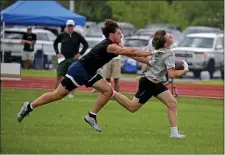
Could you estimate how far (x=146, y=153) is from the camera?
1237cm

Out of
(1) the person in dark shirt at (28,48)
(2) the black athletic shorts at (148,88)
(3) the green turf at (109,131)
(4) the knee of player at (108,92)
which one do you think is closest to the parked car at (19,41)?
(1) the person in dark shirt at (28,48)

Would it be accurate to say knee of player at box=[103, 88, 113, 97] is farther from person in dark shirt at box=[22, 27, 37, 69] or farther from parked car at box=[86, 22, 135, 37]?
parked car at box=[86, 22, 135, 37]

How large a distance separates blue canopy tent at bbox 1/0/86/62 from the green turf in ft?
38.7

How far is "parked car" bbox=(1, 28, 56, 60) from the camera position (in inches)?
1631

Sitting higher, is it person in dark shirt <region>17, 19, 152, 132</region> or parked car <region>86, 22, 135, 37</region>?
person in dark shirt <region>17, 19, 152, 132</region>

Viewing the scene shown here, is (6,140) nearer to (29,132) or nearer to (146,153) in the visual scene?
(29,132)

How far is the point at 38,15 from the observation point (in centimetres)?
3378

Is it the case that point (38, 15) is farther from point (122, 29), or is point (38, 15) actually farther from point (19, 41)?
point (122, 29)

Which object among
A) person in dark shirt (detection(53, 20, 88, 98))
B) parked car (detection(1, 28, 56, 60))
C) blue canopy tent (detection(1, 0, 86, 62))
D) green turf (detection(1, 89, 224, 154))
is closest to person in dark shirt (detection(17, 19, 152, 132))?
green turf (detection(1, 89, 224, 154))

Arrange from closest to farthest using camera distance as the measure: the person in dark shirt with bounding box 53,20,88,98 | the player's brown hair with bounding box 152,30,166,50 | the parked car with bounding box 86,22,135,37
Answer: the player's brown hair with bounding box 152,30,166,50, the person in dark shirt with bounding box 53,20,88,98, the parked car with bounding box 86,22,135,37

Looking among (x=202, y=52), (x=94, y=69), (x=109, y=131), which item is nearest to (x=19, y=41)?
(x=202, y=52)

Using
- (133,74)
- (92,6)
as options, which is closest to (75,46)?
(133,74)

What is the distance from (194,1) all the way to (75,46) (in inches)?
1419

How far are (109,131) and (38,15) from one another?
1905cm
